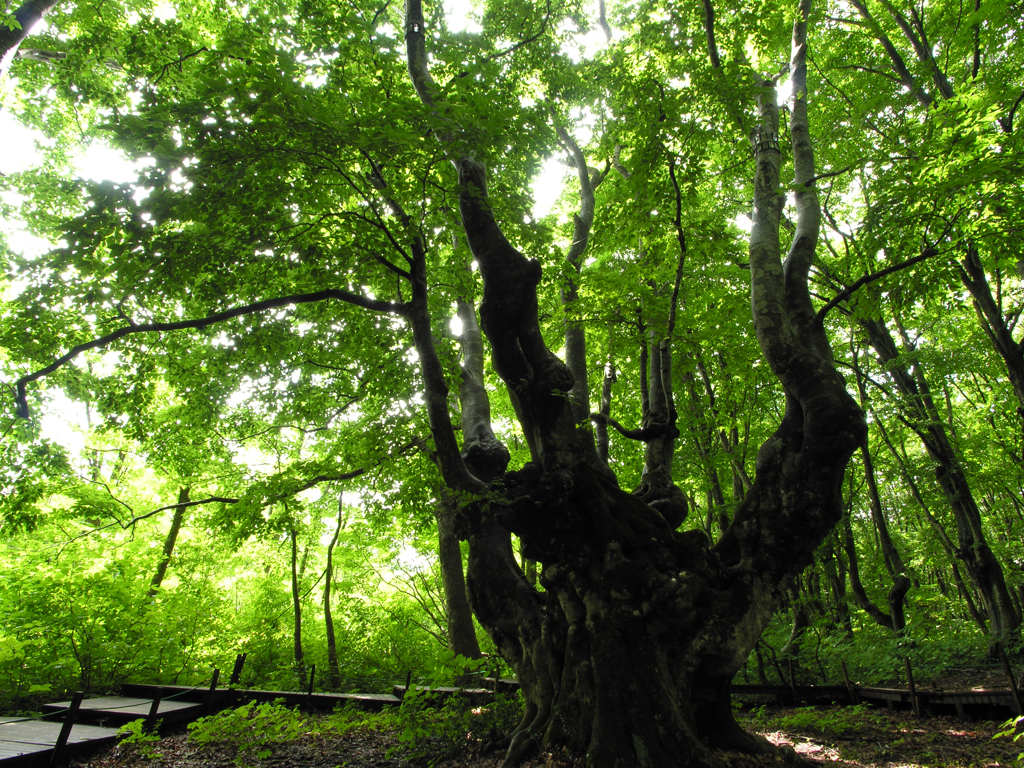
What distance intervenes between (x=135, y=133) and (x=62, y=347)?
122 inches

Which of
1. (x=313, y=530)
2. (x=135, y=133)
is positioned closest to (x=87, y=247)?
(x=135, y=133)

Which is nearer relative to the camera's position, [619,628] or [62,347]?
[619,628]

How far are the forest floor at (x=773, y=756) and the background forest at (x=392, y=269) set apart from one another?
984mm

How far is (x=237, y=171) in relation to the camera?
4.25 metres

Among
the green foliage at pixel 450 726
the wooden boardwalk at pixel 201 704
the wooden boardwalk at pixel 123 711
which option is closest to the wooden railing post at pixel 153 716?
the wooden boardwalk at pixel 201 704

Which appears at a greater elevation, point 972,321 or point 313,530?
point 972,321

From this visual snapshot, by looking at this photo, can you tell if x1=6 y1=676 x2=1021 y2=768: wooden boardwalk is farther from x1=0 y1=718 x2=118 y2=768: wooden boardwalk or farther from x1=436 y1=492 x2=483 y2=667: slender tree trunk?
x1=436 y1=492 x2=483 y2=667: slender tree trunk

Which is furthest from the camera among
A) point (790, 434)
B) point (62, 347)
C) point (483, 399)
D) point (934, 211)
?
point (483, 399)

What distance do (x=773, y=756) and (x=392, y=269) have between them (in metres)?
5.26

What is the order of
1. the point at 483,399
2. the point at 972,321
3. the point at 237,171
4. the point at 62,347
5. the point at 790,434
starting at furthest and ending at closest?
the point at 972,321 < the point at 483,399 < the point at 62,347 < the point at 790,434 < the point at 237,171

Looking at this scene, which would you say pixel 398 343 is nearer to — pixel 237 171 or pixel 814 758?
pixel 237 171

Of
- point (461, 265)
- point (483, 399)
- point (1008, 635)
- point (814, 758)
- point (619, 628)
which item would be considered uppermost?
point (461, 265)

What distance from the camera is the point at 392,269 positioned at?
16.3 feet

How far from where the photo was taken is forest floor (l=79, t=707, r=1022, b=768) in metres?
4.18
